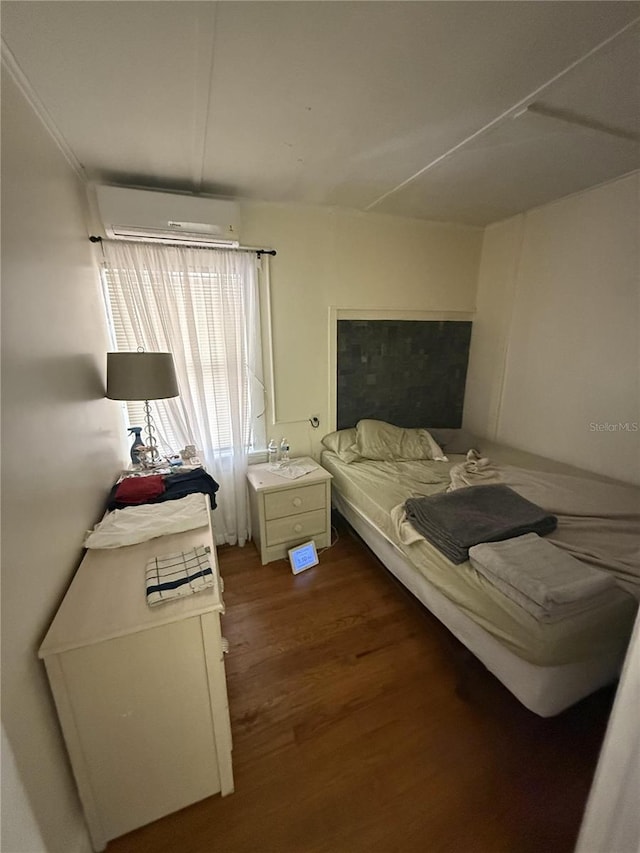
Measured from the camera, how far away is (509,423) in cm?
282

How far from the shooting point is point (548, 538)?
151 cm

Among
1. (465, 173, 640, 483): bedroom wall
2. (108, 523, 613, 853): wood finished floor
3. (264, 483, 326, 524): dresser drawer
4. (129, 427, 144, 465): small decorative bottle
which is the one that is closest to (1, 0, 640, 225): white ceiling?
(465, 173, 640, 483): bedroom wall

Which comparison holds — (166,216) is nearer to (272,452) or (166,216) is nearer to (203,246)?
(203,246)

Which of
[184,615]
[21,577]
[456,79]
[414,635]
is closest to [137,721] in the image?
[184,615]

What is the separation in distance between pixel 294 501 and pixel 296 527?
0.21 meters

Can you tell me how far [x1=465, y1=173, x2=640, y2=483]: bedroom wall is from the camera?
2.04 m

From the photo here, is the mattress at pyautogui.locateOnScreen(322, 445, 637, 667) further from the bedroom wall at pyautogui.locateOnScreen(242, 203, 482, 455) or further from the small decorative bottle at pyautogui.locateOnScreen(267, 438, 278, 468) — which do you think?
the bedroom wall at pyautogui.locateOnScreen(242, 203, 482, 455)

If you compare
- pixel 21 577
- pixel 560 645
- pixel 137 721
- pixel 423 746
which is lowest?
pixel 423 746

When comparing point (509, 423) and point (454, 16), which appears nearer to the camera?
point (454, 16)

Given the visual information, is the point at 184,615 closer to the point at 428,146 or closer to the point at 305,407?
the point at 305,407

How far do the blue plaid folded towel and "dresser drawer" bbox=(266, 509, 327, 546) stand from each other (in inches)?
43.2

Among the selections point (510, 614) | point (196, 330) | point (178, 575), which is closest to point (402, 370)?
point (196, 330)

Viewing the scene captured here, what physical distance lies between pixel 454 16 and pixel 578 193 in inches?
72.2

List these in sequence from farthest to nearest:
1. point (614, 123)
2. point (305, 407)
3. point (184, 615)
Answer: point (305, 407) → point (614, 123) → point (184, 615)
